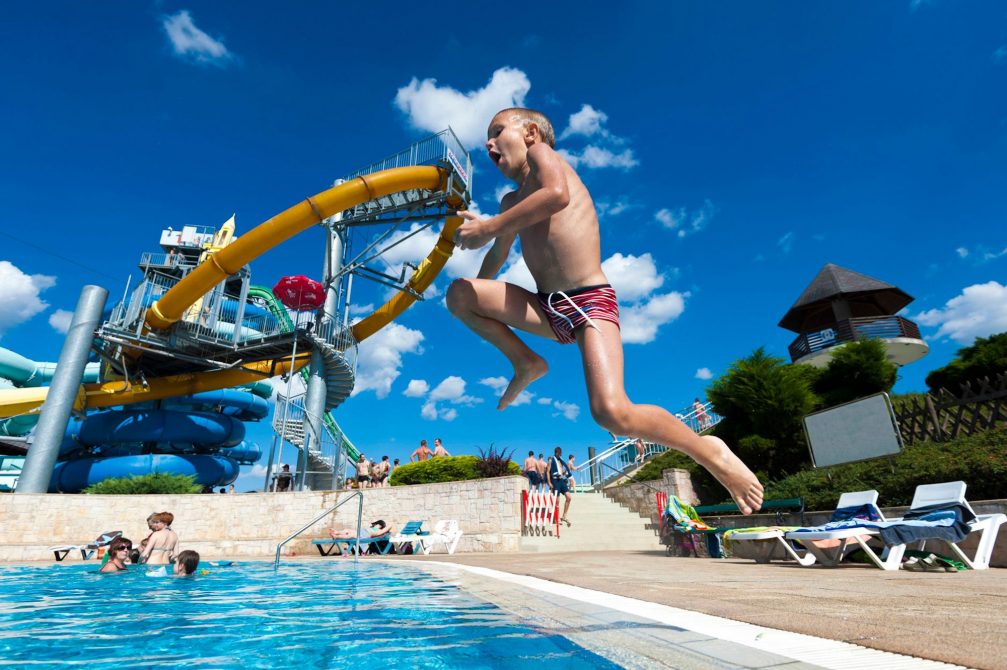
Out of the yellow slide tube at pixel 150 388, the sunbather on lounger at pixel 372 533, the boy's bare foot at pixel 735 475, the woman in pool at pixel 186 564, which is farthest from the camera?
the yellow slide tube at pixel 150 388

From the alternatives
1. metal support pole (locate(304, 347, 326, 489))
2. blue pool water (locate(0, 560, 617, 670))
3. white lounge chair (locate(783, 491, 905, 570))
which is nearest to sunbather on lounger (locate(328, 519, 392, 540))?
metal support pole (locate(304, 347, 326, 489))

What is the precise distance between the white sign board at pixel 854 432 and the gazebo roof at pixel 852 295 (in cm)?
2091

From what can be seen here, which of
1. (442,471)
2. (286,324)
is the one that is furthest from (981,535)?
(286,324)

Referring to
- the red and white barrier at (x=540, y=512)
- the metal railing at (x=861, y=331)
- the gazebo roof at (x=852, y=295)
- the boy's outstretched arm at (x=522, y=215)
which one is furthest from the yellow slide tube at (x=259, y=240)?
the gazebo roof at (x=852, y=295)

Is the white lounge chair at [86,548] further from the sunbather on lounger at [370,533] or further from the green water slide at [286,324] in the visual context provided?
the green water slide at [286,324]

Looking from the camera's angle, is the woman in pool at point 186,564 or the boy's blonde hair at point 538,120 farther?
the woman in pool at point 186,564

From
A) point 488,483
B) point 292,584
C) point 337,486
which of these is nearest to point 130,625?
point 292,584

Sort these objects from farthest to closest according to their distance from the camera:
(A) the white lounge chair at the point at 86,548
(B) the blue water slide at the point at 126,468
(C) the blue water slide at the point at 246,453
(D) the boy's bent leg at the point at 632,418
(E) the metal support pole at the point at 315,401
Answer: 1. (C) the blue water slide at the point at 246,453
2. (B) the blue water slide at the point at 126,468
3. (E) the metal support pole at the point at 315,401
4. (A) the white lounge chair at the point at 86,548
5. (D) the boy's bent leg at the point at 632,418

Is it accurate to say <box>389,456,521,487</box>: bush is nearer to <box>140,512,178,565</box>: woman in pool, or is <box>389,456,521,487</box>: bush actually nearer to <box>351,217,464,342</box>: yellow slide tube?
<box>140,512,178,565</box>: woman in pool

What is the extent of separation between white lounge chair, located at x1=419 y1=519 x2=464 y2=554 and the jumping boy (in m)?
9.66

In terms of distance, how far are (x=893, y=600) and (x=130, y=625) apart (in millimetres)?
4351

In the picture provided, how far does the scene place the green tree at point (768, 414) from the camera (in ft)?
45.6

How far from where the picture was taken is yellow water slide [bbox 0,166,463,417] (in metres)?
16.3

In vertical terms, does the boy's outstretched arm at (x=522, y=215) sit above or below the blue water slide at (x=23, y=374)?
below
